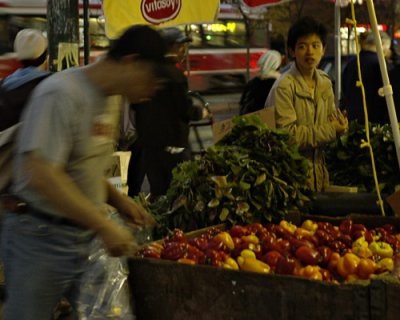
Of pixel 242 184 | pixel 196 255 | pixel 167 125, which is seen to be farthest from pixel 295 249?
pixel 167 125

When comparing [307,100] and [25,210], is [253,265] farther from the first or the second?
[307,100]

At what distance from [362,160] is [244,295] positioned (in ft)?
10.2

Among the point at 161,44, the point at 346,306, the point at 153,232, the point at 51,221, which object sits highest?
the point at 161,44

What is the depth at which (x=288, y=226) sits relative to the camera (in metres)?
5.34

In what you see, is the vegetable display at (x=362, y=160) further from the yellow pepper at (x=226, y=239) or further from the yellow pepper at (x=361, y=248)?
the yellow pepper at (x=226, y=239)

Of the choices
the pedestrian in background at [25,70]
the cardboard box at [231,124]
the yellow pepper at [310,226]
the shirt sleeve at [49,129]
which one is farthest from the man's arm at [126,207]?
the cardboard box at [231,124]

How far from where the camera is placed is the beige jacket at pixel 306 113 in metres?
6.05

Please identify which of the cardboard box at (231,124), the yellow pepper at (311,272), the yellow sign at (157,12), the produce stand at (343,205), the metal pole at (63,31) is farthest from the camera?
the metal pole at (63,31)

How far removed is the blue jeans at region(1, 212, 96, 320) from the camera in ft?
10.3

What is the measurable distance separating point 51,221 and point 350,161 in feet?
14.4

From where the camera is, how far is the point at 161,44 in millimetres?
3166

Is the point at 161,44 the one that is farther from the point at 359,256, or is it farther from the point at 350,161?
the point at 350,161

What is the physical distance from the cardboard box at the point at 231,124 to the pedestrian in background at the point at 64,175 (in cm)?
293

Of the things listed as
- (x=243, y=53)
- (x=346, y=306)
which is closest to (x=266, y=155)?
(x=346, y=306)
